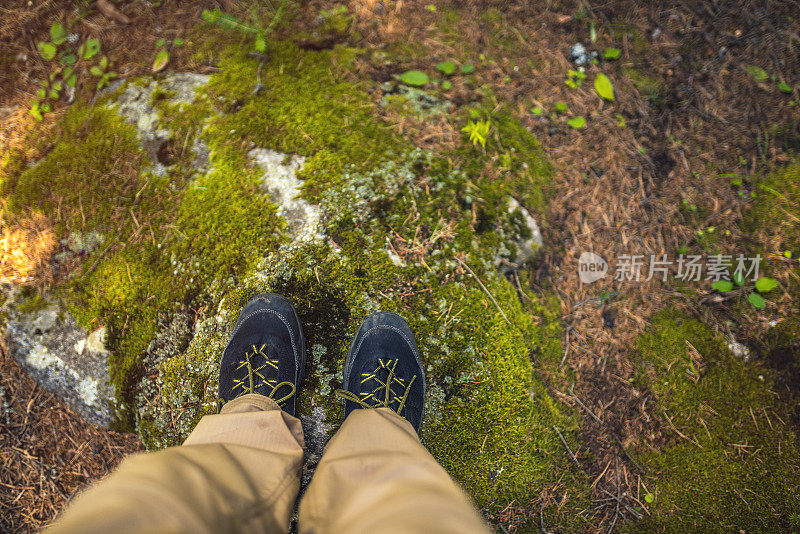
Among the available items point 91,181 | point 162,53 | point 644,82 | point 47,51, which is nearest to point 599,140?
point 644,82

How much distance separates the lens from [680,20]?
2859 millimetres

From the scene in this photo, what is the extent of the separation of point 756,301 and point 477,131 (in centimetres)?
236

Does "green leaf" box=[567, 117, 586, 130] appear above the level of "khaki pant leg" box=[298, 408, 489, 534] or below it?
above

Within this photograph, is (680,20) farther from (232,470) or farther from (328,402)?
(232,470)

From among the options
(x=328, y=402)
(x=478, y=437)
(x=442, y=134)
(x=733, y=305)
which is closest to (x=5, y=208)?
(x=328, y=402)

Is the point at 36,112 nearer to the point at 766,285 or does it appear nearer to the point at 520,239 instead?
the point at 520,239

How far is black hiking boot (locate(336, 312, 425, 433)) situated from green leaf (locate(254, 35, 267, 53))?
2232 mm

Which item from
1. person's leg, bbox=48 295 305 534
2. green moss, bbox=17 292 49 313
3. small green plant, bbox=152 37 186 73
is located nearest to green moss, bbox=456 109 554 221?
person's leg, bbox=48 295 305 534

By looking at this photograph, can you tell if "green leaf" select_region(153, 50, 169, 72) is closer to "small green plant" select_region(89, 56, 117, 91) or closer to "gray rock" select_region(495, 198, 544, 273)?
"small green plant" select_region(89, 56, 117, 91)

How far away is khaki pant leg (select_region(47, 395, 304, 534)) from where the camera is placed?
3.18 ft

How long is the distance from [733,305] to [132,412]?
4238 millimetres

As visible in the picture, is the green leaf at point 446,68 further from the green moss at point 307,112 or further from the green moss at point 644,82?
the green moss at point 644,82

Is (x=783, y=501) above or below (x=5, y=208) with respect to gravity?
below

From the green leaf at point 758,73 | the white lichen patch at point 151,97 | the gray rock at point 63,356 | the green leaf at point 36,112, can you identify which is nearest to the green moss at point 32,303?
the gray rock at point 63,356
